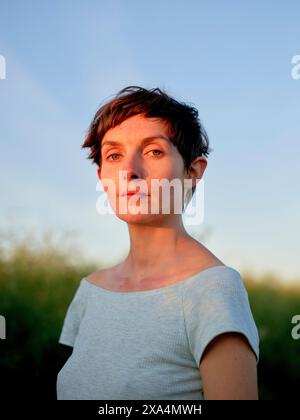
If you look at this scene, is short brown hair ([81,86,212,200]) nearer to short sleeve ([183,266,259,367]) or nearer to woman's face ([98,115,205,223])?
woman's face ([98,115,205,223])

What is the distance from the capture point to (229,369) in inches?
57.7

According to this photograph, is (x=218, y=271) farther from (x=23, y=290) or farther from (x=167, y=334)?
(x=23, y=290)

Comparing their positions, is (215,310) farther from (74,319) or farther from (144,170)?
(74,319)

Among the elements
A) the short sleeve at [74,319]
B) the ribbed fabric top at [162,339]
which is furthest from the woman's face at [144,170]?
the short sleeve at [74,319]

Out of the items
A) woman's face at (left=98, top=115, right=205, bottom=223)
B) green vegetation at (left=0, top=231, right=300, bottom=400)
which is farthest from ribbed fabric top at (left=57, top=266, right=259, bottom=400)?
green vegetation at (left=0, top=231, right=300, bottom=400)

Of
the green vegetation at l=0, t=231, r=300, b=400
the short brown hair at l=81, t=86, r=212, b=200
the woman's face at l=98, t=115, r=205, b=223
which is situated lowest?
the green vegetation at l=0, t=231, r=300, b=400

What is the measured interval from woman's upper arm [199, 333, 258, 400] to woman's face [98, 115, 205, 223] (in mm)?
551

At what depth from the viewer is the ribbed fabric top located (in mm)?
1548

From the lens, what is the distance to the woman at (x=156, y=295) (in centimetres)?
151

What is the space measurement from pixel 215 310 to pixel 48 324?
238cm

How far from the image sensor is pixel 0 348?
3434 mm

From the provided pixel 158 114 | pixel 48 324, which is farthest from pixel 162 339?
pixel 48 324

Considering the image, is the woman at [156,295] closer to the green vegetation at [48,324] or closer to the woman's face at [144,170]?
the woman's face at [144,170]
